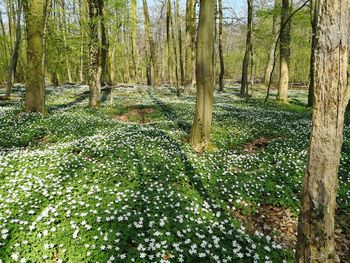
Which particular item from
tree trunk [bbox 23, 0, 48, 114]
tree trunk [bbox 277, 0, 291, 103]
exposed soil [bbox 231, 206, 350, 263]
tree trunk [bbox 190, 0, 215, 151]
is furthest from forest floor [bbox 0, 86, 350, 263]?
tree trunk [bbox 277, 0, 291, 103]

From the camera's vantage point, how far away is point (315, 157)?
15.0 ft

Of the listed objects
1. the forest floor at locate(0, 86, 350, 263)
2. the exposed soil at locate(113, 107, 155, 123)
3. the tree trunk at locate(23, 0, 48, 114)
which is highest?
the tree trunk at locate(23, 0, 48, 114)

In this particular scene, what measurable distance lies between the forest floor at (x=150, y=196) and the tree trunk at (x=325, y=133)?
222cm

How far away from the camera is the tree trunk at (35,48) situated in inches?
683

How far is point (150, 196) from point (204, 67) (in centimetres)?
644

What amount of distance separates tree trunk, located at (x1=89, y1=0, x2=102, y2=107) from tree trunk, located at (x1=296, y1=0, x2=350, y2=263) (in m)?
19.9

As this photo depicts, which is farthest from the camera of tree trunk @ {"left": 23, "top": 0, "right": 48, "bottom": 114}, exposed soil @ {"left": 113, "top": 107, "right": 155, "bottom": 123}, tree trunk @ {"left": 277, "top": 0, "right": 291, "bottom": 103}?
tree trunk @ {"left": 277, "top": 0, "right": 291, "bottom": 103}

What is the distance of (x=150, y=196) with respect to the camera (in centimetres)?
865

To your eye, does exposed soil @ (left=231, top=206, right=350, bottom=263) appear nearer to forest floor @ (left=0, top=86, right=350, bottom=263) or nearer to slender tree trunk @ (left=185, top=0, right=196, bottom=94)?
forest floor @ (left=0, top=86, right=350, bottom=263)

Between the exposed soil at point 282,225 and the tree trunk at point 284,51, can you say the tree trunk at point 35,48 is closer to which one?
the exposed soil at point 282,225

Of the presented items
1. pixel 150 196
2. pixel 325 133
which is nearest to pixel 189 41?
pixel 150 196

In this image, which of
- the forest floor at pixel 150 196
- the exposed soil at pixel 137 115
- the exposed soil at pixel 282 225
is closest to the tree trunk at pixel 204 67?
the forest floor at pixel 150 196

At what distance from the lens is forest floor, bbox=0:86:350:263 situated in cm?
655

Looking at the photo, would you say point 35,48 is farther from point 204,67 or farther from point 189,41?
point 189,41
